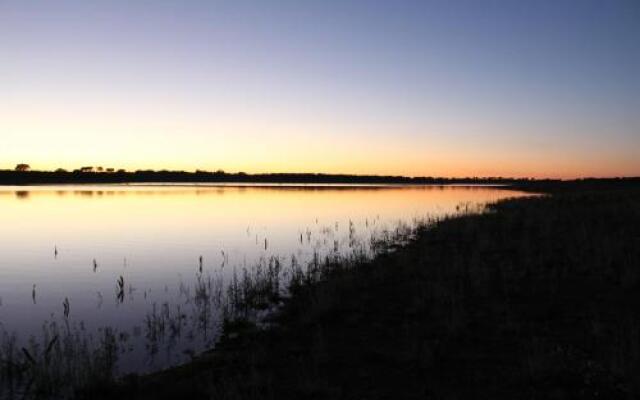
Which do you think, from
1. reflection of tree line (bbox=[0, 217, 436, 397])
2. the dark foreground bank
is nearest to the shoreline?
the dark foreground bank

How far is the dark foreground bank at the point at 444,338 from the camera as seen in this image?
8.53 meters

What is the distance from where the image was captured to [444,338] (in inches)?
436

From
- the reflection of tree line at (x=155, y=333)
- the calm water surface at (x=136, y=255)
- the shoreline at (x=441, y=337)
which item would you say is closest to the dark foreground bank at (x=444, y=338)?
the shoreline at (x=441, y=337)

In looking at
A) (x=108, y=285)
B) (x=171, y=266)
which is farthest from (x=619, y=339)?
(x=171, y=266)

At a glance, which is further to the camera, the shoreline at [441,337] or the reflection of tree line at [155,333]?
the reflection of tree line at [155,333]

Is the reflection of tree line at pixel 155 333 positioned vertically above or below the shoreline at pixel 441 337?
below

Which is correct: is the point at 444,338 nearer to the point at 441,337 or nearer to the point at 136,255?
the point at 441,337

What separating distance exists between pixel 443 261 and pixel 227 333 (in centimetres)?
1052

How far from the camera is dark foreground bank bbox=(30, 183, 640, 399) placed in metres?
8.53

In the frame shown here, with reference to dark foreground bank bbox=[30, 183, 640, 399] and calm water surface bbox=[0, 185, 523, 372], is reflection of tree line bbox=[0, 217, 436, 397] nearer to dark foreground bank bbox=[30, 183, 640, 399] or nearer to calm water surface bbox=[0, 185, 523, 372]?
calm water surface bbox=[0, 185, 523, 372]

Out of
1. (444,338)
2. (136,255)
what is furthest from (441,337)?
(136,255)

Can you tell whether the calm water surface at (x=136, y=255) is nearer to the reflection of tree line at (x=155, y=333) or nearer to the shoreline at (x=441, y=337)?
the reflection of tree line at (x=155, y=333)

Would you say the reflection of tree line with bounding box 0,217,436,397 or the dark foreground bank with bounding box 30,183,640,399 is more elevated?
the dark foreground bank with bounding box 30,183,640,399

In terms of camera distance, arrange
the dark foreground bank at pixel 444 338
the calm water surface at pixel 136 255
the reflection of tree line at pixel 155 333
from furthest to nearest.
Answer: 1. the calm water surface at pixel 136 255
2. the reflection of tree line at pixel 155 333
3. the dark foreground bank at pixel 444 338
